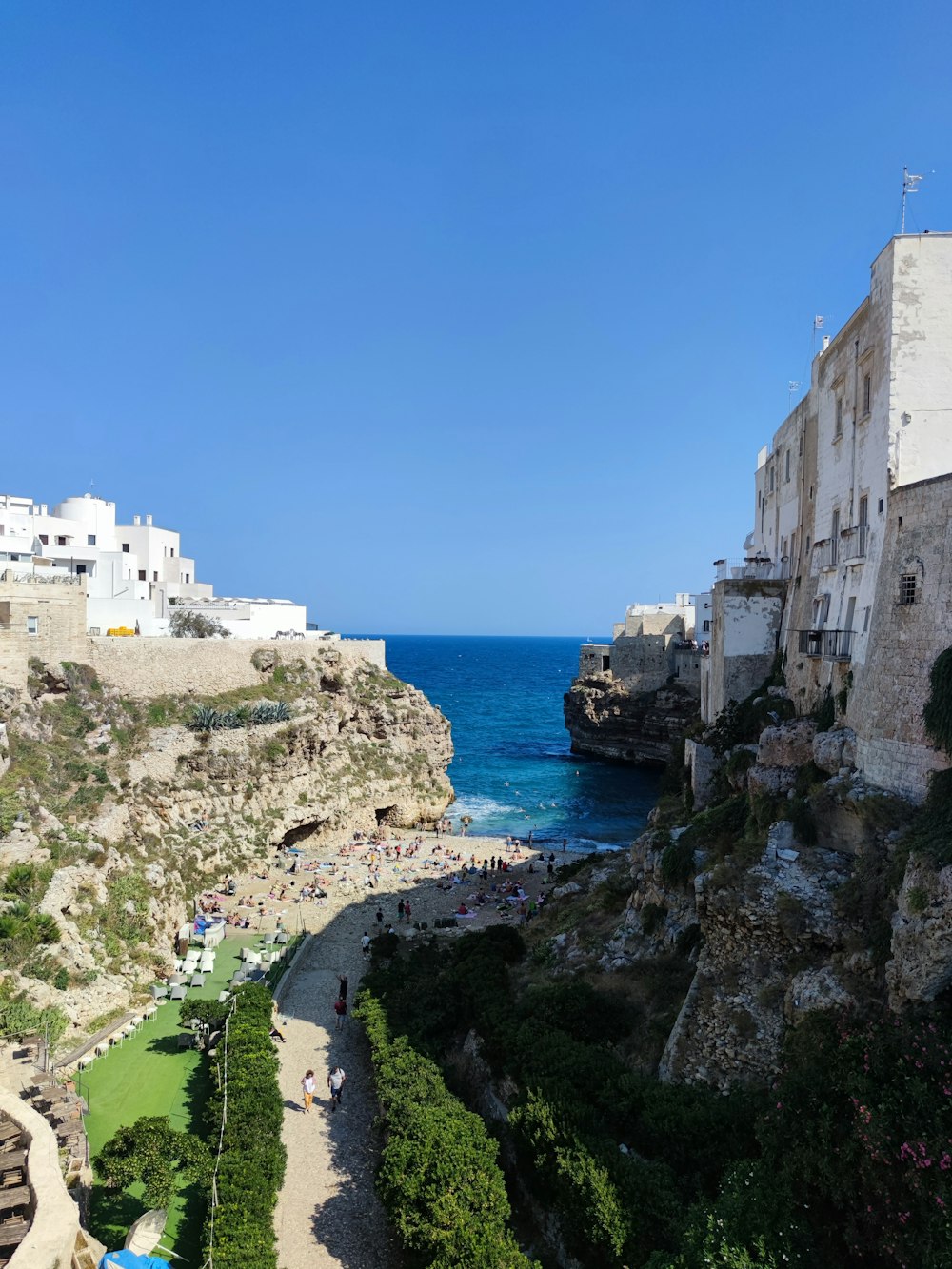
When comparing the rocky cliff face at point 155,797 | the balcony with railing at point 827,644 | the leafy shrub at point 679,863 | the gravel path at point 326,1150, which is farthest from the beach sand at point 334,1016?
the balcony with railing at point 827,644

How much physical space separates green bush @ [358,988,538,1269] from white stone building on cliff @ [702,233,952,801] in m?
10.6

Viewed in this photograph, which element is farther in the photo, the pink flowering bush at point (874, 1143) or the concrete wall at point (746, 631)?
the concrete wall at point (746, 631)

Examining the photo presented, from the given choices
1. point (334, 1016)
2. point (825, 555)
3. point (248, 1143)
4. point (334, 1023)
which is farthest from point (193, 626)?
point (825, 555)

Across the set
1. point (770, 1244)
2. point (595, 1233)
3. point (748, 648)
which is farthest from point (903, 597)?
point (595, 1233)

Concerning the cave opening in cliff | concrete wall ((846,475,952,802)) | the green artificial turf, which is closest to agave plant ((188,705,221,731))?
the cave opening in cliff

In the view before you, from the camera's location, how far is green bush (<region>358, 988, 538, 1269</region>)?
38.8ft

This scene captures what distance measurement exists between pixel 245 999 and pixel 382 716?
981 inches

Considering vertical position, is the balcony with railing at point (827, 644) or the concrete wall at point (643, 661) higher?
the balcony with railing at point (827, 644)

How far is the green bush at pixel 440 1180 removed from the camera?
38.8ft

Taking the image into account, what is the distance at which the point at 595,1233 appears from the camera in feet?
39.0

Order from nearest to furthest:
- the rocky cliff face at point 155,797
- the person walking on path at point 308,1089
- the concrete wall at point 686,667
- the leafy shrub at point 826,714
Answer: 1. the person walking on path at point 308,1089
2. the leafy shrub at point 826,714
3. the rocky cliff face at point 155,797
4. the concrete wall at point 686,667

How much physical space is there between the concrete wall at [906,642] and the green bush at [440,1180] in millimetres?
10551

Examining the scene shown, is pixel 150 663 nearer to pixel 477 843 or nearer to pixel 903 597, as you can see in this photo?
pixel 477 843

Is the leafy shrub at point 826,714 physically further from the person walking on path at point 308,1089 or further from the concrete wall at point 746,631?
the person walking on path at point 308,1089
